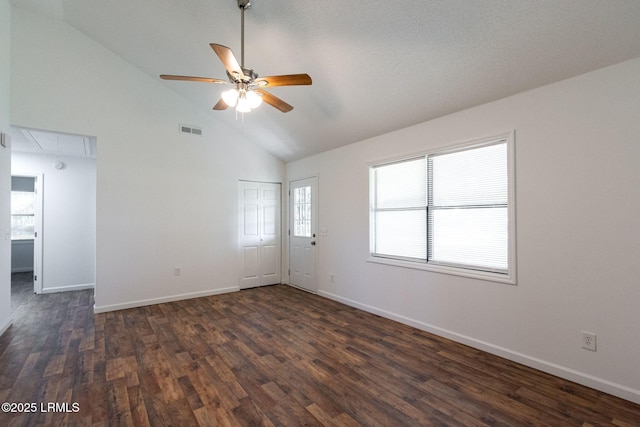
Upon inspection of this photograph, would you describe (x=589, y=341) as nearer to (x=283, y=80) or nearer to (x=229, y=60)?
(x=283, y=80)

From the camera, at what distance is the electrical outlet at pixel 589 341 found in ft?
7.53

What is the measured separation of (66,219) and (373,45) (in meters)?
6.19

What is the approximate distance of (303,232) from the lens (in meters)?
5.54

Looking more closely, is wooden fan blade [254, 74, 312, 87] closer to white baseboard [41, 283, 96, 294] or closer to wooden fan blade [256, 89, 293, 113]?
wooden fan blade [256, 89, 293, 113]

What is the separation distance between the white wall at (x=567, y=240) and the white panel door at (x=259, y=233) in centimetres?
336

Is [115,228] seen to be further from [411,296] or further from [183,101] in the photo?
[411,296]

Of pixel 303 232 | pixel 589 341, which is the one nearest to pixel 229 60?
pixel 589 341

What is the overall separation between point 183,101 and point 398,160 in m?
3.70

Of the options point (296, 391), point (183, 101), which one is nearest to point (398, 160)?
point (296, 391)

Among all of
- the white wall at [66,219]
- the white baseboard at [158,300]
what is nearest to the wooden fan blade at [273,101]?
the white baseboard at [158,300]

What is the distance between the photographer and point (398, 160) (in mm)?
3820

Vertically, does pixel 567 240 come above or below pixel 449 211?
below

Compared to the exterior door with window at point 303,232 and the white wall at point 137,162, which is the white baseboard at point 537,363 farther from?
the white wall at point 137,162

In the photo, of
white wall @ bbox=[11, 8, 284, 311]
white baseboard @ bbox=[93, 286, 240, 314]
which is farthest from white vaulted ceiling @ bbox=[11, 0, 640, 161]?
white baseboard @ bbox=[93, 286, 240, 314]
